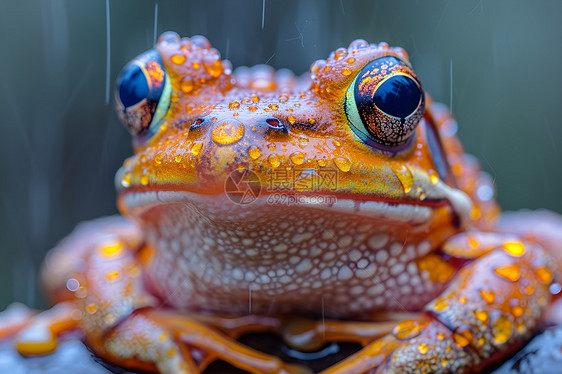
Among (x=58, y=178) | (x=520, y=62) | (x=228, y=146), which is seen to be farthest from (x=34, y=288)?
(x=228, y=146)

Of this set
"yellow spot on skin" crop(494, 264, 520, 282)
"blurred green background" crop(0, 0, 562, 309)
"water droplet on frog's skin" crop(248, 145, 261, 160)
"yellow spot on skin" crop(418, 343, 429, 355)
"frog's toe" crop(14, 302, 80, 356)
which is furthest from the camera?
"blurred green background" crop(0, 0, 562, 309)

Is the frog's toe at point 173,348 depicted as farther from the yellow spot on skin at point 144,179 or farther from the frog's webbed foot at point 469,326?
the yellow spot on skin at point 144,179

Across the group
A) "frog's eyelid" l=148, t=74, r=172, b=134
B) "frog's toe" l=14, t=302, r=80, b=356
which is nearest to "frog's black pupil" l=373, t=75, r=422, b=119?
"frog's eyelid" l=148, t=74, r=172, b=134

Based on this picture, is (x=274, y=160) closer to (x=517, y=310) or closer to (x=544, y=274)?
(x=517, y=310)

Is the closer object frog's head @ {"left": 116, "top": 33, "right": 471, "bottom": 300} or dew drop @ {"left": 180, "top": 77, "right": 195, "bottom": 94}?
frog's head @ {"left": 116, "top": 33, "right": 471, "bottom": 300}

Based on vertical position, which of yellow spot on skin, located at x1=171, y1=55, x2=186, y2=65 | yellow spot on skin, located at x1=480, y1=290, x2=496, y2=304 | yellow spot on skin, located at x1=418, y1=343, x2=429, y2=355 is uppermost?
yellow spot on skin, located at x1=171, y1=55, x2=186, y2=65

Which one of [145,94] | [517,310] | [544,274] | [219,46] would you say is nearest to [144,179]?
[145,94]

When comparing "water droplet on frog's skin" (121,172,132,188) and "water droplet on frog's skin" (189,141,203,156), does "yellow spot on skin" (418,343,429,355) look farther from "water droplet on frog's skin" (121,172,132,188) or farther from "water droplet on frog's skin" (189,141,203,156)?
"water droplet on frog's skin" (121,172,132,188)
